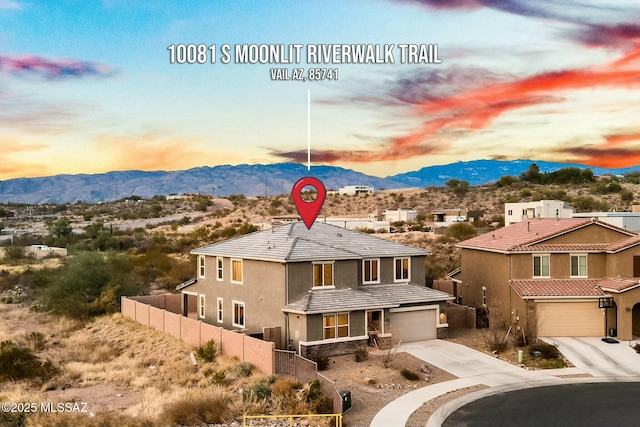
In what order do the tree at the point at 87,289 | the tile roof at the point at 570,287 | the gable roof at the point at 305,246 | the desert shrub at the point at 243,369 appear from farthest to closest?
the tree at the point at 87,289 < the tile roof at the point at 570,287 < the gable roof at the point at 305,246 < the desert shrub at the point at 243,369

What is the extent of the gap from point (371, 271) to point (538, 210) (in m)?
37.7

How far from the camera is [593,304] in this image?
31.8 m

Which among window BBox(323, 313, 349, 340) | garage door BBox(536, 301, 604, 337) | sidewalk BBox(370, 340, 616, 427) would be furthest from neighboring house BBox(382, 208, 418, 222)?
window BBox(323, 313, 349, 340)

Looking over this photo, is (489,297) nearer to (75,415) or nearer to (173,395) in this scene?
(173,395)

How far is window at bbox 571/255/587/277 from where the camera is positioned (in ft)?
110

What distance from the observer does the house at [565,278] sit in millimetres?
31516

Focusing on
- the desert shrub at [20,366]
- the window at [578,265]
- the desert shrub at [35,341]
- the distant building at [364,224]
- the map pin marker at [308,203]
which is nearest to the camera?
the map pin marker at [308,203]

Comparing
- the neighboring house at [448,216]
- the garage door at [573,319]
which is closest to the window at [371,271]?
the garage door at [573,319]

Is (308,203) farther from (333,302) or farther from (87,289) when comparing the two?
(87,289)

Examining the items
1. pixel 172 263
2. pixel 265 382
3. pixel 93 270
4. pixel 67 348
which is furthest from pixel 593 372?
pixel 172 263

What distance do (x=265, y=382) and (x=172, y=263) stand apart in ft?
119

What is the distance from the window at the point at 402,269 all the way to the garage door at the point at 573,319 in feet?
22.6

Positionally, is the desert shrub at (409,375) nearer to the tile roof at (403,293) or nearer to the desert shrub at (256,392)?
the desert shrub at (256,392)

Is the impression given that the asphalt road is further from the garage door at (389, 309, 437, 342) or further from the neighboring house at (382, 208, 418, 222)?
the neighboring house at (382, 208, 418, 222)
